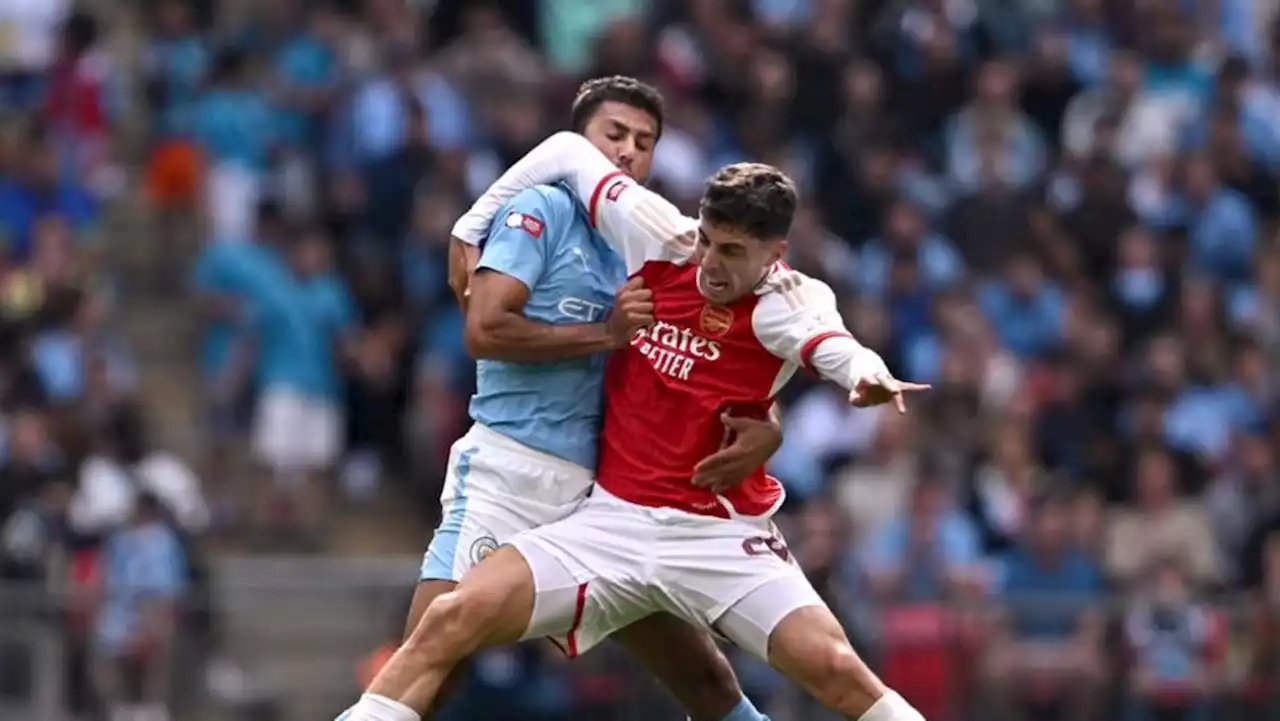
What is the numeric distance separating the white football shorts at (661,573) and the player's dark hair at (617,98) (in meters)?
1.47

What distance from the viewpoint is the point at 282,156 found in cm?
1900

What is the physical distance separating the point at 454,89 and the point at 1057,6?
553 cm

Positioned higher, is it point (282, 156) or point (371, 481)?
point (282, 156)

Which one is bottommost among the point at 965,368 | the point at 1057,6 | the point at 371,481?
the point at 371,481

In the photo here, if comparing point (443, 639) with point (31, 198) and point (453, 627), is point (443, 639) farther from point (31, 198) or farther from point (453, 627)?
point (31, 198)

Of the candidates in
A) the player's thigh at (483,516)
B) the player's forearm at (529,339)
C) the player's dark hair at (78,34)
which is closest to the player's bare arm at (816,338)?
the player's forearm at (529,339)

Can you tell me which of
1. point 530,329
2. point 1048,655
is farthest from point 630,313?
point 1048,655

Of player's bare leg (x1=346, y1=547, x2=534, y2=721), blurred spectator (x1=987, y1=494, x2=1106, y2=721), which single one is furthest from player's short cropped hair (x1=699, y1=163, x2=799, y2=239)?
blurred spectator (x1=987, y1=494, x2=1106, y2=721)

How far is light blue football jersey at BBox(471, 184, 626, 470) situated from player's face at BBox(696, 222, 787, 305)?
24.4 inches

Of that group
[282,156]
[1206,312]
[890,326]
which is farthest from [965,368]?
[282,156]

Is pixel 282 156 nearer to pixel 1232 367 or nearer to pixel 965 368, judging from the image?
pixel 965 368

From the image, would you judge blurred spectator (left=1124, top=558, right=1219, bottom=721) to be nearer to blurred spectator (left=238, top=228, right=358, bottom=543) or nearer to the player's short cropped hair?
blurred spectator (left=238, top=228, right=358, bottom=543)

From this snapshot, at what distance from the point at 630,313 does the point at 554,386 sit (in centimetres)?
47

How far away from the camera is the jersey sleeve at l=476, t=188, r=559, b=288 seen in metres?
9.99
